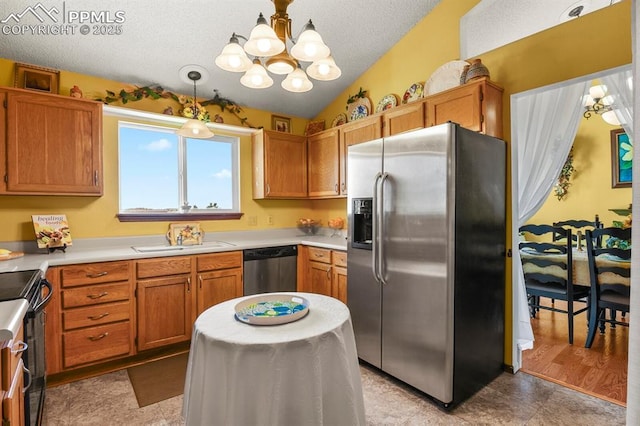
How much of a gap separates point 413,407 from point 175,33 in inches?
132

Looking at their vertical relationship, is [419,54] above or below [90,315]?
above

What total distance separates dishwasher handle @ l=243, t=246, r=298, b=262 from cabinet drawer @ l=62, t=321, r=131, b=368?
115 cm

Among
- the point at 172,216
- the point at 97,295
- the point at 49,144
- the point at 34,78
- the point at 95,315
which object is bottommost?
the point at 95,315

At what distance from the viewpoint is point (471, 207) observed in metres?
2.22

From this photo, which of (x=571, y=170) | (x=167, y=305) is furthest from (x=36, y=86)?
(x=571, y=170)

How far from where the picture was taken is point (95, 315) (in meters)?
2.56

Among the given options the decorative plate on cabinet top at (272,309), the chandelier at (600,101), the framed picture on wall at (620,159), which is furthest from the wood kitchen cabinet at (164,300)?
the framed picture on wall at (620,159)

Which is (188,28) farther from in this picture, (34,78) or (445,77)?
(445,77)

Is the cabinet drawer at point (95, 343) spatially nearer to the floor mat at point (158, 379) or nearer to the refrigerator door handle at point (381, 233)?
the floor mat at point (158, 379)

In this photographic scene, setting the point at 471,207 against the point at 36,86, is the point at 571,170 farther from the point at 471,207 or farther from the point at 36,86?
the point at 36,86

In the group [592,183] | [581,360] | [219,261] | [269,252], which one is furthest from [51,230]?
[592,183]

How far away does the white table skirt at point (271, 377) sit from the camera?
1226mm

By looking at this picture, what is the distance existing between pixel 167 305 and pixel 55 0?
7.88 ft

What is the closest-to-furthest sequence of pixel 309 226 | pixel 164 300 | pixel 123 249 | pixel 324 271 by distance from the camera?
pixel 164 300 < pixel 123 249 < pixel 324 271 < pixel 309 226
